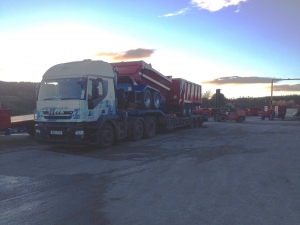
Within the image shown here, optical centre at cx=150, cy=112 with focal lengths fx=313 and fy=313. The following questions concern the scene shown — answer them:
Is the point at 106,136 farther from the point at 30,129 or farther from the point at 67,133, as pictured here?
the point at 30,129

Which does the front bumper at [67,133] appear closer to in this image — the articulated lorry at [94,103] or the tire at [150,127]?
the articulated lorry at [94,103]

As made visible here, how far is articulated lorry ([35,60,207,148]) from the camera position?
11.4m

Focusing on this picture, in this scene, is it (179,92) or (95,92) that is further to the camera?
(179,92)

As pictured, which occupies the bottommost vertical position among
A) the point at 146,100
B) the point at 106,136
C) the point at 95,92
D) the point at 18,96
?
the point at 106,136

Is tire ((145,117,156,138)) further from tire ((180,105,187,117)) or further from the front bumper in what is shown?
the front bumper

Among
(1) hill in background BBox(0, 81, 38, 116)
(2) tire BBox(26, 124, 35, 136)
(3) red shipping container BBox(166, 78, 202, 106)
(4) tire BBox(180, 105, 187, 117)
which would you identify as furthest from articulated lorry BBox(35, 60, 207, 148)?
(1) hill in background BBox(0, 81, 38, 116)

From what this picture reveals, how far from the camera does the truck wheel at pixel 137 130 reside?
1487cm

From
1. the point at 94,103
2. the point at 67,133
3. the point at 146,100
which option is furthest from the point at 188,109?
the point at 67,133

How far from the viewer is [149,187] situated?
6.86 metres

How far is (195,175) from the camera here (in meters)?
7.98

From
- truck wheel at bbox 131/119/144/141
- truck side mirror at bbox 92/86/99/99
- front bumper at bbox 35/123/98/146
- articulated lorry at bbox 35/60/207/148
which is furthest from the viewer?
truck wheel at bbox 131/119/144/141

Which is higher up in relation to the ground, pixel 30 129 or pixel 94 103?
pixel 94 103

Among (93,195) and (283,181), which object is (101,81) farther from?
(283,181)

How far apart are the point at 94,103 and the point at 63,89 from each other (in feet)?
4.11
